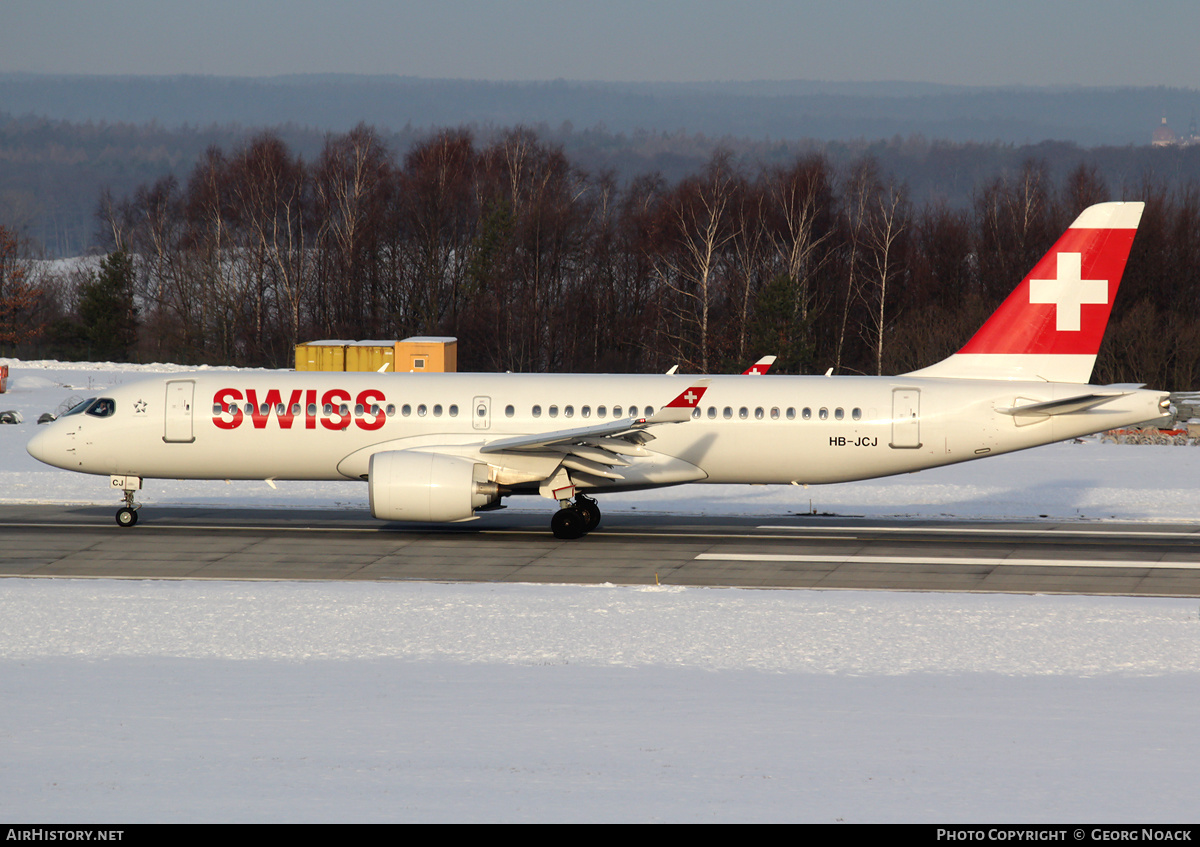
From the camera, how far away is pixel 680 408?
76.9 feet

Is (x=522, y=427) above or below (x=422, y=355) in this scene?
below

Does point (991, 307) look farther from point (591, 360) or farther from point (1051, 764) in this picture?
point (1051, 764)

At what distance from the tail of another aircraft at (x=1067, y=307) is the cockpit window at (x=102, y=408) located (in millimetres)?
18155

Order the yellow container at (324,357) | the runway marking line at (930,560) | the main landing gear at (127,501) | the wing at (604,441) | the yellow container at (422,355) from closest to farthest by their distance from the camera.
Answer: the runway marking line at (930,560)
the wing at (604,441)
the main landing gear at (127,501)
the yellow container at (422,355)
the yellow container at (324,357)

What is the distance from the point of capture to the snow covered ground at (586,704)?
32.8ft

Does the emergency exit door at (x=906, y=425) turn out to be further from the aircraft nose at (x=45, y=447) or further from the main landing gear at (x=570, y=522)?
the aircraft nose at (x=45, y=447)

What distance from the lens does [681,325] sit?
72.0 meters

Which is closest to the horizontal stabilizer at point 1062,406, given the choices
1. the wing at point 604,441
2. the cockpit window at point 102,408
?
the wing at point 604,441

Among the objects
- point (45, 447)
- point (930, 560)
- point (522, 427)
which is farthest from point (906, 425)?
point (45, 447)

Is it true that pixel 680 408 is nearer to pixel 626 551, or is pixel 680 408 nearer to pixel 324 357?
pixel 626 551

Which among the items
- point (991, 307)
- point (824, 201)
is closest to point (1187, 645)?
point (991, 307)

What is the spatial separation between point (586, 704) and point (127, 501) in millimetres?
16944

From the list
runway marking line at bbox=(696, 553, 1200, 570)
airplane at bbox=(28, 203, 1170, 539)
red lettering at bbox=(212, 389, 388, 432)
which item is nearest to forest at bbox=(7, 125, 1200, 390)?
airplane at bbox=(28, 203, 1170, 539)

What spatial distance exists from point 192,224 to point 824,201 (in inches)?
1965
